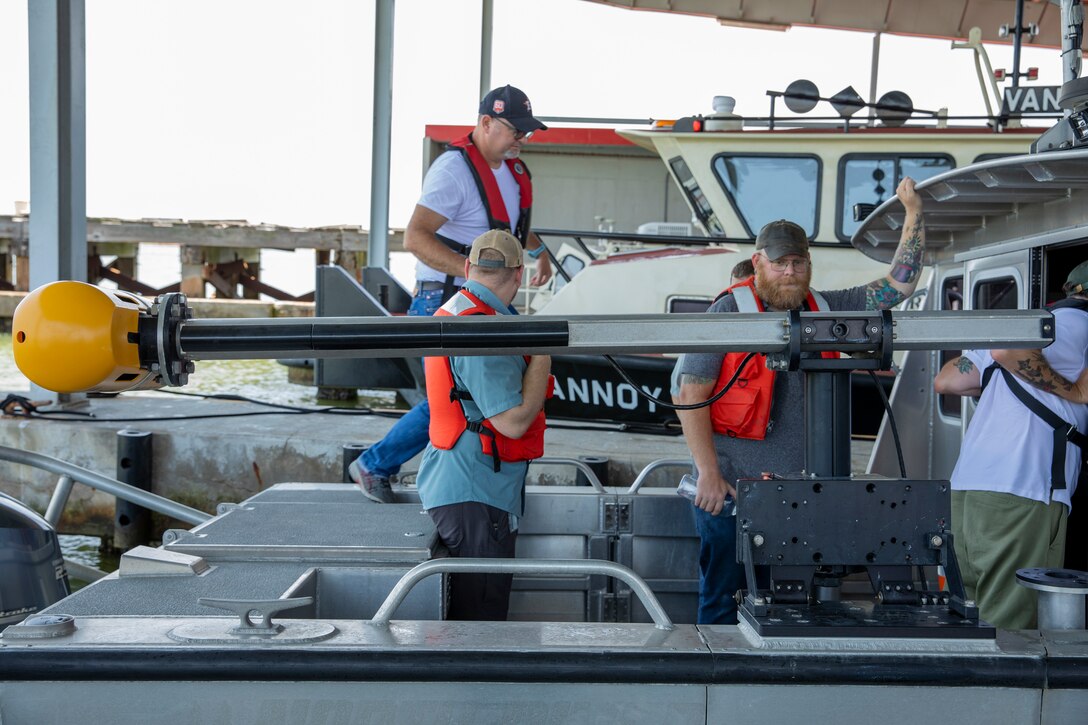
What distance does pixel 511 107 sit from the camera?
4.21 metres

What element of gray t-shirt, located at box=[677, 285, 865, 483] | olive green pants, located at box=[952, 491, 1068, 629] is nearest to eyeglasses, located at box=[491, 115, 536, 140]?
gray t-shirt, located at box=[677, 285, 865, 483]

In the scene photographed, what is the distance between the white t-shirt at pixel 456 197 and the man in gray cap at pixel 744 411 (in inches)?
57.0

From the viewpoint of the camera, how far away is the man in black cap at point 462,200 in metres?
4.22

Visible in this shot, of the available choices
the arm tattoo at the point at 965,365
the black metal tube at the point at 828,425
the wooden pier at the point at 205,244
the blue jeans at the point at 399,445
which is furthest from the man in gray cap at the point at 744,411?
the wooden pier at the point at 205,244

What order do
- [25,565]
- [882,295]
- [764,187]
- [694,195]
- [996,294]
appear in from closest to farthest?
[25,565], [882,295], [996,294], [764,187], [694,195]

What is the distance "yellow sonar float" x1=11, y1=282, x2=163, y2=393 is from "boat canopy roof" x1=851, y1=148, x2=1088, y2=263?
8.07 ft

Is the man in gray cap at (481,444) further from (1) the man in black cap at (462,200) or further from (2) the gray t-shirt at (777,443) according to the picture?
(1) the man in black cap at (462,200)

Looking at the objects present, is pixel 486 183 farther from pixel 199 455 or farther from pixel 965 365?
pixel 199 455

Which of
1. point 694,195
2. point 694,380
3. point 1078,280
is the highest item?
point 694,195

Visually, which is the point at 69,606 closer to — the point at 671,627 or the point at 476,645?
the point at 476,645

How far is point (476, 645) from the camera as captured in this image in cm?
181

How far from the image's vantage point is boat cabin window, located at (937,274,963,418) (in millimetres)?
4251

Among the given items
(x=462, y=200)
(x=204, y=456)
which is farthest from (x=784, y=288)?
(x=204, y=456)

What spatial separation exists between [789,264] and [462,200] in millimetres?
1756
